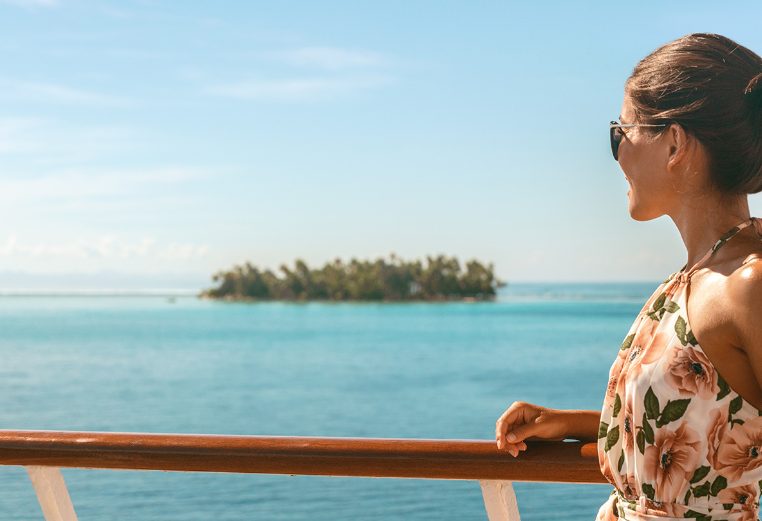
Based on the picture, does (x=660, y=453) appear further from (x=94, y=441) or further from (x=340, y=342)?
(x=340, y=342)

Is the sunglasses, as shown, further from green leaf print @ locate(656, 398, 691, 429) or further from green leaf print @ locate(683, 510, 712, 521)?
green leaf print @ locate(683, 510, 712, 521)

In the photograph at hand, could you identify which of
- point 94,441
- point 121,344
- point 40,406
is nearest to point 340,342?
point 121,344

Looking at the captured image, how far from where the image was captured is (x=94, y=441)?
A: 183 centimetres

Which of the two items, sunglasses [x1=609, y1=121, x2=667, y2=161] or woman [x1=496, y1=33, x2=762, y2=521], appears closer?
woman [x1=496, y1=33, x2=762, y2=521]

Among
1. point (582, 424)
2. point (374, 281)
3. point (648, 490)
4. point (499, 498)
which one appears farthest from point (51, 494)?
point (374, 281)

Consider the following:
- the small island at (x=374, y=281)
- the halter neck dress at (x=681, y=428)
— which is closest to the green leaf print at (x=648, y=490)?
the halter neck dress at (x=681, y=428)

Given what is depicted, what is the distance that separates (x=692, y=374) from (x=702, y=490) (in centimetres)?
17

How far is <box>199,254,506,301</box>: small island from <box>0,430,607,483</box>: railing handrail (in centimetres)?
12240

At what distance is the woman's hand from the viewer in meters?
1.62

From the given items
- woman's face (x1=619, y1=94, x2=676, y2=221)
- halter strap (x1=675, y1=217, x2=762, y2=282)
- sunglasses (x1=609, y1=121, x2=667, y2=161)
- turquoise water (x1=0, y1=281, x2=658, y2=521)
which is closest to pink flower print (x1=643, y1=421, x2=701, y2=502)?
halter strap (x1=675, y1=217, x2=762, y2=282)

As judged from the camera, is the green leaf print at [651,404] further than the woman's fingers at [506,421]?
No

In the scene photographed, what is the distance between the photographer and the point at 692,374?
1.34 metres

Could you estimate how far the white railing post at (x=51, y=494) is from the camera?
1.88 metres

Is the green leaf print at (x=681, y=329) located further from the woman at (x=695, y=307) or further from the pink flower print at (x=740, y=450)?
the pink flower print at (x=740, y=450)
